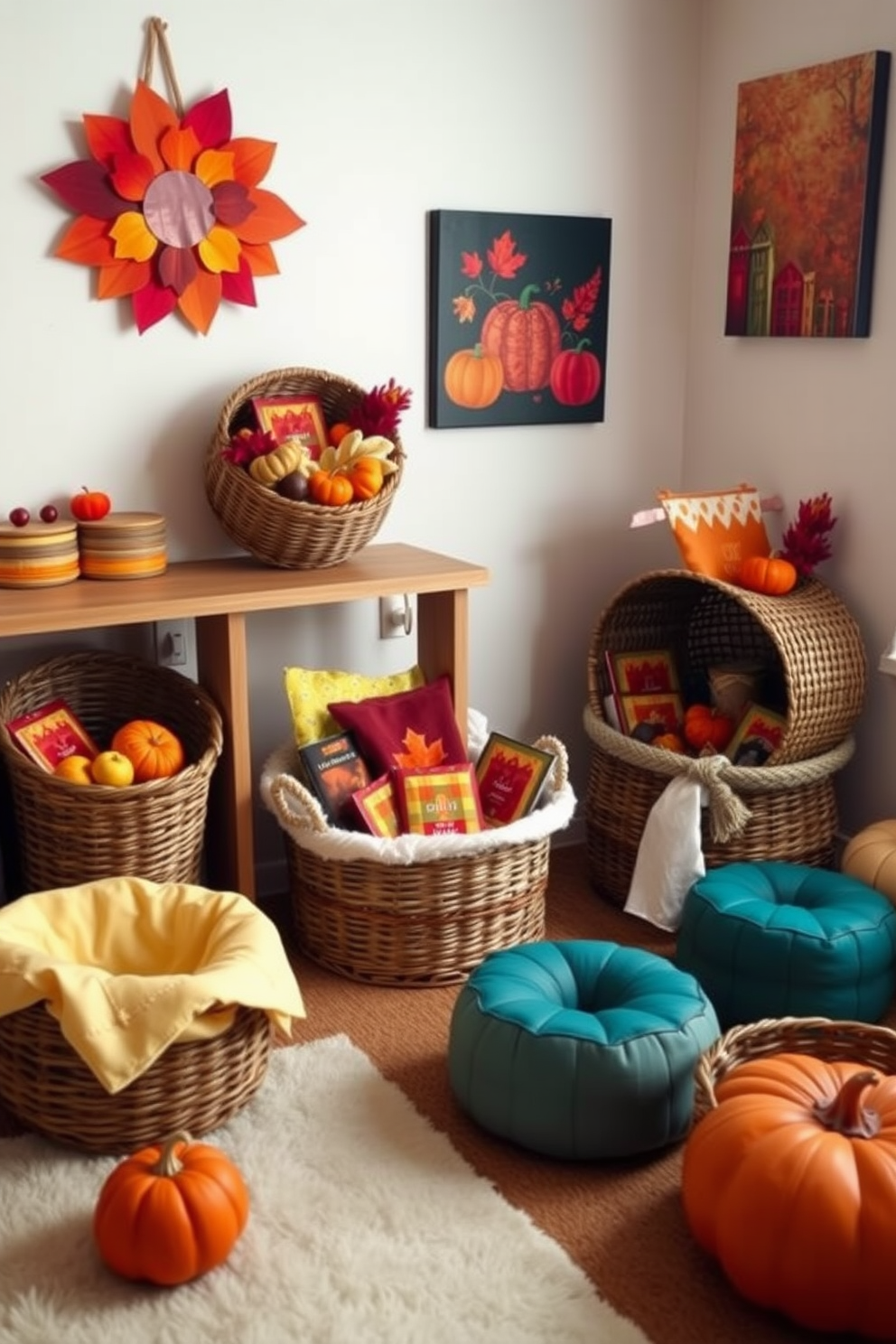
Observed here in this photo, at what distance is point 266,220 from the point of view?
112 inches

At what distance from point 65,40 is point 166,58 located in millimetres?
192

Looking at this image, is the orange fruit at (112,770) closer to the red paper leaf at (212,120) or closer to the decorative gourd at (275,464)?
the decorative gourd at (275,464)

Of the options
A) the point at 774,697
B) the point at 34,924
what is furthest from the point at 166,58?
the point at 774,697

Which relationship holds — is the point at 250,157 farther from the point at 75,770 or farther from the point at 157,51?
the point at 75,770

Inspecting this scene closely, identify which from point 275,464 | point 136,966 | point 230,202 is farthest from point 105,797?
point 230,202

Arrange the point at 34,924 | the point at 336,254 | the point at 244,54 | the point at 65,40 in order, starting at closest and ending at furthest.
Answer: the point at 34,924
the point at 65,40
the point at 244,54
the point at 336,254

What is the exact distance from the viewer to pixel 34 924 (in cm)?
226

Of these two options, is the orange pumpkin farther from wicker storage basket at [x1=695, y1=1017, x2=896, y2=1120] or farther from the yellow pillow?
wicker storage basket at [x1=695, y1=1017, x2=896, y2=1120]

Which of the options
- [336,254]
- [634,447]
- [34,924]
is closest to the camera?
[34,924]

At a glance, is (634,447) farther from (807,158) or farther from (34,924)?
(34,924)

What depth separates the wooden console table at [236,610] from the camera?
2525 mm

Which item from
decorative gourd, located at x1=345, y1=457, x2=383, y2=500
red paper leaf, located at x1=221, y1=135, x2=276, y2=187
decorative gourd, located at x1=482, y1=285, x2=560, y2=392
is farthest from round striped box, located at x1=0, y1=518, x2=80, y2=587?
decorative gourd, located at x1=482, y1=285, x2=560, y2=392

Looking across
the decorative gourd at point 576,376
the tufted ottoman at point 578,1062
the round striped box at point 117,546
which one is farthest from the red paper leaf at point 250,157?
the tufted ottoman at point 578,1062

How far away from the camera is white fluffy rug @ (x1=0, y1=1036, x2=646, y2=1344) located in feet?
5.90
